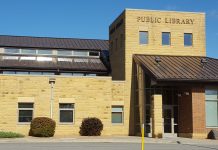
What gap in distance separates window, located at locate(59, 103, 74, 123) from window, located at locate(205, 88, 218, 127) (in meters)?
10.9

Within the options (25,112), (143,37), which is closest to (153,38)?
(143,37)

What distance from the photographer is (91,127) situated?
34469mm

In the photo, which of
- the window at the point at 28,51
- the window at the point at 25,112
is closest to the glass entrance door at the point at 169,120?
the window at the point at 25,112

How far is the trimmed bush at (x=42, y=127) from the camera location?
32.7 metres

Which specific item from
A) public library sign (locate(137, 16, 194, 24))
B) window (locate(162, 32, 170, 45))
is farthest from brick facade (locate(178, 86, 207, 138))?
public library sign (locate(137, 16, 194, 24))

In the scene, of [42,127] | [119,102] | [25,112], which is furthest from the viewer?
[119,102]

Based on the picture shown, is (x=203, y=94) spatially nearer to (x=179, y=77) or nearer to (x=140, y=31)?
(x=179, y=77)

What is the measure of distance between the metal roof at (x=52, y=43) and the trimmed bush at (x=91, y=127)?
1357 centimetres

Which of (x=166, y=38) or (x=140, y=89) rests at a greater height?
(x=166, y=38)

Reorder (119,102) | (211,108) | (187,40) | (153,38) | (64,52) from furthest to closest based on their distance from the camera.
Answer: (64,52) < (187,40) < (153,38) < (119,102) < (211,108)

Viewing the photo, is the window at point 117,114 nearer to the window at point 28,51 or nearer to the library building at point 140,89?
the library building at point 140,89

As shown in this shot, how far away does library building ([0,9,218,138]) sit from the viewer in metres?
33.8

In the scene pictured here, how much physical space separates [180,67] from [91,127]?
8808mm

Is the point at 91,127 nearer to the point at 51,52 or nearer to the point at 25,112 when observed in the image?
the point at 25,112
